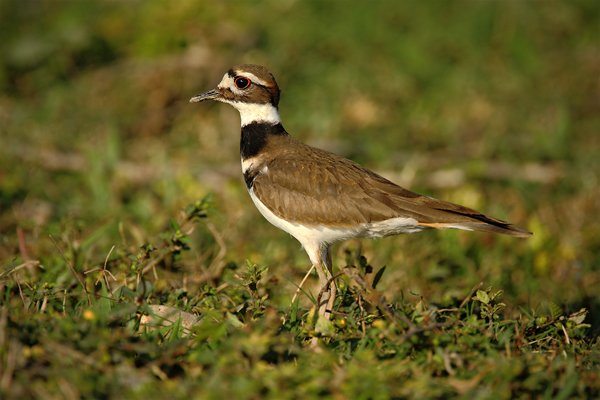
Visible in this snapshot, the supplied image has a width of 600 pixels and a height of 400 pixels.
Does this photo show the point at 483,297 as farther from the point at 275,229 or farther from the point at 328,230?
the point at 275,229

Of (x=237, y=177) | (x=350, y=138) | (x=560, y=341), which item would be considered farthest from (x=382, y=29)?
(x=560, y=341)

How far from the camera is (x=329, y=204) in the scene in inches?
205

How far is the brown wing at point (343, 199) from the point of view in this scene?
503 cm

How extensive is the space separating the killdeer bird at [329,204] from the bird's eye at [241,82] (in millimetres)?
436

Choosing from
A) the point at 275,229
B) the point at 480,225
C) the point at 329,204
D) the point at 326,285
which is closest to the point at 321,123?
the point at 275,229

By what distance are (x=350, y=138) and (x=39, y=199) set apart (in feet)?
10.9

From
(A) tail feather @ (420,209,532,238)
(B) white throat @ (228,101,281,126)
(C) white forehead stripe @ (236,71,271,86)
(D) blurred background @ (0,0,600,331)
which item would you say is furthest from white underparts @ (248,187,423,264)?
(C) white forehead stripe @ (236,71,271,86)

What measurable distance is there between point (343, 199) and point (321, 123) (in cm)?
399

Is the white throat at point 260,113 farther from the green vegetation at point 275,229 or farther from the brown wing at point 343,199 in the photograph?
the green vegetation at point 275,229

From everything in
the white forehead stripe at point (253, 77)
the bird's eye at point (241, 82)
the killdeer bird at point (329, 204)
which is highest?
the white forehead stripe at point (253, 77)

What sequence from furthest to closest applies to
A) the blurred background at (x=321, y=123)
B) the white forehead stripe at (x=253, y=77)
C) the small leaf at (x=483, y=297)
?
the blurred background at (x=321, y=123)
the white forehead stripe at (x=253, y=77)
the small leaf at (x=483, y=297)

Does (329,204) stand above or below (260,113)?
below

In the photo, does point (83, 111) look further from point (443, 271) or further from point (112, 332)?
point (112, 332)

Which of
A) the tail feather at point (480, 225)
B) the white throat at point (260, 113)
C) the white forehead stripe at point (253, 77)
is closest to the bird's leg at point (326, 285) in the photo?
the tail feather at point (480, 225)
